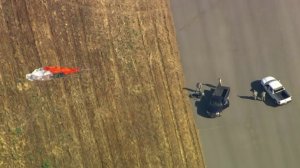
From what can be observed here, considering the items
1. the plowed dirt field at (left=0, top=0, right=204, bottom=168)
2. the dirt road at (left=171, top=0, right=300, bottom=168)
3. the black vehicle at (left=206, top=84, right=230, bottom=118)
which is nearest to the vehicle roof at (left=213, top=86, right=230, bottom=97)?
the black vehicle at (left=206, top=84, right=230, bottom=118)

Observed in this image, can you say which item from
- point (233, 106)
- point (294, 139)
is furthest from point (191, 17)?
point (294, 139)

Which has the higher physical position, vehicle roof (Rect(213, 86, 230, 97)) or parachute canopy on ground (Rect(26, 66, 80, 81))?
parachute canopy on ground (Rect(26, 66, 80, 81))

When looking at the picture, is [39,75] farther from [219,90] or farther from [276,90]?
[276,90]

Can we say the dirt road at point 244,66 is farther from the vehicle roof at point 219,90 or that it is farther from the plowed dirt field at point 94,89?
the plowed dirt field at point 94,89

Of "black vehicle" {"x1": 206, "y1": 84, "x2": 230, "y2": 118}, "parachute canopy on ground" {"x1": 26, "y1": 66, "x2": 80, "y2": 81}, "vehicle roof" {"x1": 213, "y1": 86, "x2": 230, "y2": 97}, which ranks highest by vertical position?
"parachute canopy on ground" {"x1": 26, "y1": 66, "x2": 80, "y2": 81}

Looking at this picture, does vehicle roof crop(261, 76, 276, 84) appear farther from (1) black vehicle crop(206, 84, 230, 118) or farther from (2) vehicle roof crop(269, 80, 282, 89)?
(1) black vehicle crop(206, 84, 230, 118)

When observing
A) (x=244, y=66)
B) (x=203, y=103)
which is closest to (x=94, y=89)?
(x=203, y=103)

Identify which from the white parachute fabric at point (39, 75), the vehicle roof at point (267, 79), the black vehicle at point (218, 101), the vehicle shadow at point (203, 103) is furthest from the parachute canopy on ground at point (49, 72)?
the vehicle roof at point (267, 79)
